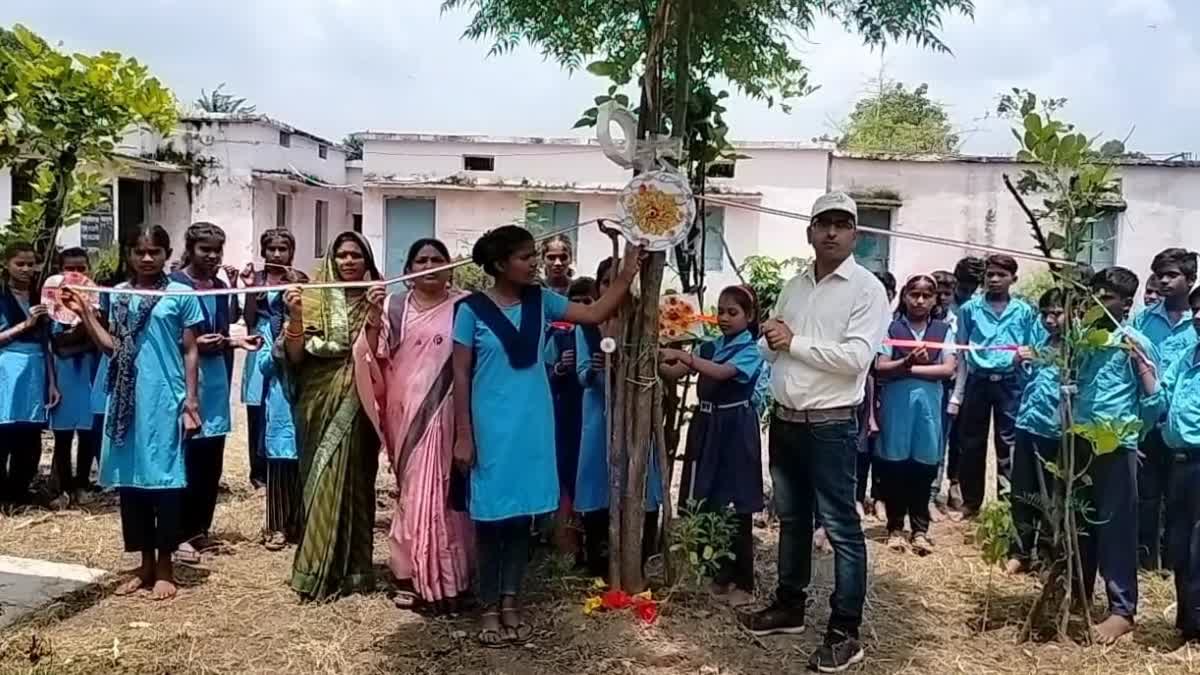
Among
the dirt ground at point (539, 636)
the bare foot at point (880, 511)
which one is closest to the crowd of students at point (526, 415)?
the dirt ground at point (539, 636)

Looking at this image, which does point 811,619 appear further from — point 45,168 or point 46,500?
point 46,500

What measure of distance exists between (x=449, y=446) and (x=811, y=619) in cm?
173

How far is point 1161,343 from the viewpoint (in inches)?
202

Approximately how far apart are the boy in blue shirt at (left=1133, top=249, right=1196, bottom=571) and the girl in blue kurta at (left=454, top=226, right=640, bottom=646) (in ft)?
9.12

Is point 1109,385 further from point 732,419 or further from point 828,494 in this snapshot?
point 732,419

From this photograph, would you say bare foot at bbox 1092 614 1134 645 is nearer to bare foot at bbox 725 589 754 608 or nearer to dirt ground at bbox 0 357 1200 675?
dirt ground at bbox 0 357 1200 675

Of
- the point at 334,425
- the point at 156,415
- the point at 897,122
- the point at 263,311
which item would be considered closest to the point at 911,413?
the point at 334,425

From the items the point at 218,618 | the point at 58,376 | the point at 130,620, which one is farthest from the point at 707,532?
the point at 58,376

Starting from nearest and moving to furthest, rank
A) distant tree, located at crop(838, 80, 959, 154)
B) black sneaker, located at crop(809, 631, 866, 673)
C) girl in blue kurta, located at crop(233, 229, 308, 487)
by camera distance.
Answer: black sneaker, located at crop(809, 631, 866, 673)
girl in blue kurta, located at crop(233, 229, 308, 487)
distant tree, located at crop(838, 80, 959, 154)

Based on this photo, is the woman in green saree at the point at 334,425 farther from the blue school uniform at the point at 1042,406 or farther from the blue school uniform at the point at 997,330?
the blue school uniform at the point at 997,330

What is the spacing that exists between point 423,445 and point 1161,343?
361cm

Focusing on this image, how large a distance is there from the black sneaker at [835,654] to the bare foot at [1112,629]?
3.40 ft

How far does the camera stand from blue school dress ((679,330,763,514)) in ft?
14.8

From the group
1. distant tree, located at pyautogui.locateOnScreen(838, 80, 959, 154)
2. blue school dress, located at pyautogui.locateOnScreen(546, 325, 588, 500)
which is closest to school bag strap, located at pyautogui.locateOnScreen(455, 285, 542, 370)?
blue school dress, located at pyautogui.locateOnScreen(546, 325, 588, 500)
